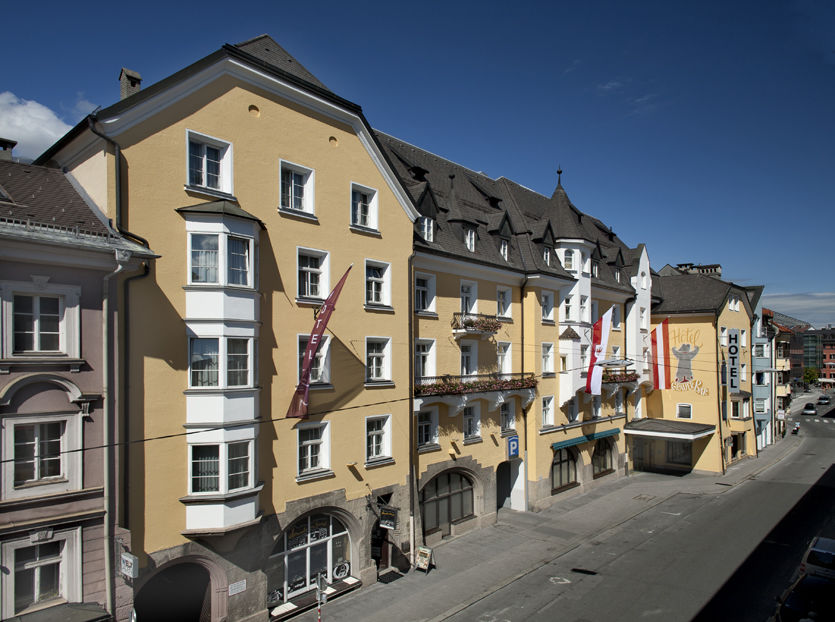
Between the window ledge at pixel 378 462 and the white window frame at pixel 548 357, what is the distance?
39.4 feet

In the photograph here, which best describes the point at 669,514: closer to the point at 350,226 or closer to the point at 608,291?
the point at 608,291

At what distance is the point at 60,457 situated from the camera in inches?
507

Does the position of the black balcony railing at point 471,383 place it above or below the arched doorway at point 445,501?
above

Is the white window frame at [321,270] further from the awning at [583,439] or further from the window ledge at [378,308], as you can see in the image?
the awning at [583,439]

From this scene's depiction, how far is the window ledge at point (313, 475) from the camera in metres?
17.7

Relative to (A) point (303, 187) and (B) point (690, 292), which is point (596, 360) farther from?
(A) point (303, 187)

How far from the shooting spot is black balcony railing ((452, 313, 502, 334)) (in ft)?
79.0

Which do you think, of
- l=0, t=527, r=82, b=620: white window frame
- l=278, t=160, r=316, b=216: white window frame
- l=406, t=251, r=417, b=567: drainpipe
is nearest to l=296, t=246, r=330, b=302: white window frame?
l=278, t=160, r=316, b=216: white window frame

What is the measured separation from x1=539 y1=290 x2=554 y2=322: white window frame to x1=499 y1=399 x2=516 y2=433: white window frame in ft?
16.7

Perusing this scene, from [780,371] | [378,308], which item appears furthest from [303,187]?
[780,371]

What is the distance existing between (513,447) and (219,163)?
63.2 feet

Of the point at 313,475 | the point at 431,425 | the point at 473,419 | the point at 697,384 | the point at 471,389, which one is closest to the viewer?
the point at 313,475

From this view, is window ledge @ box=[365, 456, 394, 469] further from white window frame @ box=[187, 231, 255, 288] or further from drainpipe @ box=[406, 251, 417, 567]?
white window frame @ box=[187, 231, 255, 288]

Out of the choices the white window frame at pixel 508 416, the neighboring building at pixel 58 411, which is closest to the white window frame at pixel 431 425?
the white window frame at pixel 508 416
